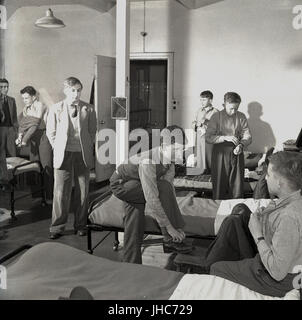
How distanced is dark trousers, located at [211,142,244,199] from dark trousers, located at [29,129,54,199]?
1521mm

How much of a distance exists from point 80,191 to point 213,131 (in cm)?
141

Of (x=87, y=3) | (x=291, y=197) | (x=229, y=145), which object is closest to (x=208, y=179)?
(x=229, y=145)

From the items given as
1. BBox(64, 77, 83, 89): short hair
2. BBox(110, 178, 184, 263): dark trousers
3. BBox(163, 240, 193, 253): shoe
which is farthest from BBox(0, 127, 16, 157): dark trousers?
BBox(163, 240, 193, 253): shoe

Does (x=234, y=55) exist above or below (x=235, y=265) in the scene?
above

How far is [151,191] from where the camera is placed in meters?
3.32

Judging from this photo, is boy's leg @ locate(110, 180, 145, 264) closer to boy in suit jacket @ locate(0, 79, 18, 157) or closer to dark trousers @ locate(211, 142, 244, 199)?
dark trousers @ locate(211, 142, 244, 199)

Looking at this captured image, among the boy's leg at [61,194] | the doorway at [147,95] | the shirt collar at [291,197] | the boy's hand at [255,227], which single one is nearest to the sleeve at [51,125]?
the boy's leg at [61,194]

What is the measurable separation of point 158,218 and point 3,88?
5.60 feet

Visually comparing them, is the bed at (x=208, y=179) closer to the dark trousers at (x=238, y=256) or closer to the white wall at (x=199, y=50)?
the white wall at (x=199, y=50)

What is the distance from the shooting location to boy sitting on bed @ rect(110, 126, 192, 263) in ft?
10.9
